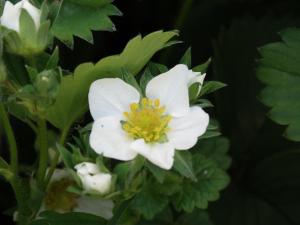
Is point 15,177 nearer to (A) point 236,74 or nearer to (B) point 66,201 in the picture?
(B) point 66,201

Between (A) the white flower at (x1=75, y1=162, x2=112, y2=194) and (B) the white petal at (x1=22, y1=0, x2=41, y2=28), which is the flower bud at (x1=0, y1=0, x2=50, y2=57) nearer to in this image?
(B) the white petal at (x1=22, y1=0, x2=41, y2=28)

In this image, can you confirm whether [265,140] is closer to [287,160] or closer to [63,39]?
[287,160]

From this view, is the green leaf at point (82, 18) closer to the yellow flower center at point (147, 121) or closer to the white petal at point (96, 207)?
the yellow flower center at point (147, 121)

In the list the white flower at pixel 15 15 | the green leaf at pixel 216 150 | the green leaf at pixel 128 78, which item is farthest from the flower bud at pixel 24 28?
the green leaf at pixel 216 150

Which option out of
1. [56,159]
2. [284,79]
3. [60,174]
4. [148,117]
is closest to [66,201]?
[60,174]

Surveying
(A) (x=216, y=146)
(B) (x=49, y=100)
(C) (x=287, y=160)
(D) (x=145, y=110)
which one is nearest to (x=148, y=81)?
(D) (x=145, y=110)
